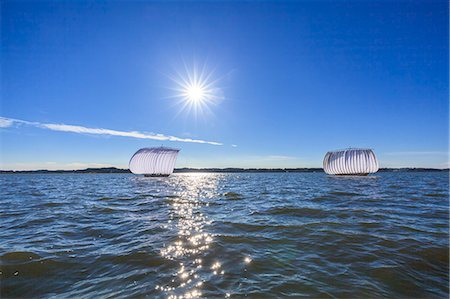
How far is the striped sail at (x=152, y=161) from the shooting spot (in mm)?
73375

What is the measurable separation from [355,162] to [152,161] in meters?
61.7

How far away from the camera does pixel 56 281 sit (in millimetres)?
4539

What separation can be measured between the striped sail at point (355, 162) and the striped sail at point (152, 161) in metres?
52.8

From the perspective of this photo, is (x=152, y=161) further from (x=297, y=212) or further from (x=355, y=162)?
(x=297, y=212)

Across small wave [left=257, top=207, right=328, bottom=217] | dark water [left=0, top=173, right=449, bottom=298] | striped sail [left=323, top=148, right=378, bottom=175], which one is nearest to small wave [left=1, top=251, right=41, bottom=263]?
dark water [left=0, top=173, right=449, bottom=298]

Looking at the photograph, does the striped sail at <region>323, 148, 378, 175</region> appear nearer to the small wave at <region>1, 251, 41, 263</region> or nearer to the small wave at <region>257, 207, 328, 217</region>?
the small wave at <region>257, 207, 328, 217</region>

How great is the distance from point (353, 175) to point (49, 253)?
260 feet

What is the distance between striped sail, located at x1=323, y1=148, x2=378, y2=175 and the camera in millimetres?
65438

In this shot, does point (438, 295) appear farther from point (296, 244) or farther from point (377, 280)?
point (296, 244)

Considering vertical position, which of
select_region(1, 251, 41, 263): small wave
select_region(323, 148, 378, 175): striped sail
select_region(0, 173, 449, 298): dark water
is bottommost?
select_region(1, 251, 41, 263): small wave

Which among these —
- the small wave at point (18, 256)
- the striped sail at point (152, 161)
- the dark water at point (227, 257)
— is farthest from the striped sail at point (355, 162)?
the small wave at point (18, 256)

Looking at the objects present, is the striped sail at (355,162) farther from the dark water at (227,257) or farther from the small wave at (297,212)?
the small wave at (297,212)

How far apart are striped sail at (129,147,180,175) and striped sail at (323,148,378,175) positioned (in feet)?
173

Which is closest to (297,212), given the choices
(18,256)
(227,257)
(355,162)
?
(227,257)
